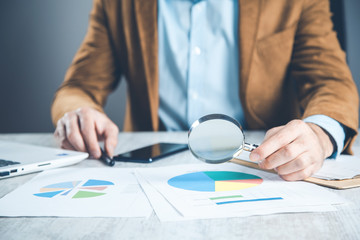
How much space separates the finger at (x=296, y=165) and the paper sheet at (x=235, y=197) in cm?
Answer: 2

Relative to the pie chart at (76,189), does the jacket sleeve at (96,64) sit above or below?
above

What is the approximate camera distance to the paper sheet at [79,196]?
2.01ft

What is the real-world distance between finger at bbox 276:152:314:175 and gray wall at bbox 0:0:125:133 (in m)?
2.60

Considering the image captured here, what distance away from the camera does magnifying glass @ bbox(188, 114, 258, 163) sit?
736 mm

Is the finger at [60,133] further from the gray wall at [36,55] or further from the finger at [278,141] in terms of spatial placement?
the gray wall at [36,55]

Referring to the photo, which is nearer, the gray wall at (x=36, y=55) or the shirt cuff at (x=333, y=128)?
the shirt cuff at (x=333, y=128)

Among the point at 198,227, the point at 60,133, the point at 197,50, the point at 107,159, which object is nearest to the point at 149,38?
the point at 197,50

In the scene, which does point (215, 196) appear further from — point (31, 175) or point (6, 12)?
point (6, 12)

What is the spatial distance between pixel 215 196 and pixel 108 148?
19.3 inches

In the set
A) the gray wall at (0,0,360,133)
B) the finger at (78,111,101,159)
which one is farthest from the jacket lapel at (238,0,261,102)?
the gray wall at (0,0,360,133)

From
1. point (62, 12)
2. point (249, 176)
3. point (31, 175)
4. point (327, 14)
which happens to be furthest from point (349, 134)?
point (62, 12)

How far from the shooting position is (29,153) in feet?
3.32

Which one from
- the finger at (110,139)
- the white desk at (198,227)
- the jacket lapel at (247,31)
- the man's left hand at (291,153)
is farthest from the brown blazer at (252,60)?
the white desk at (198,227)

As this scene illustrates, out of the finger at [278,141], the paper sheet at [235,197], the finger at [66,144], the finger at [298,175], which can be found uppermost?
the finger at [278,141]
